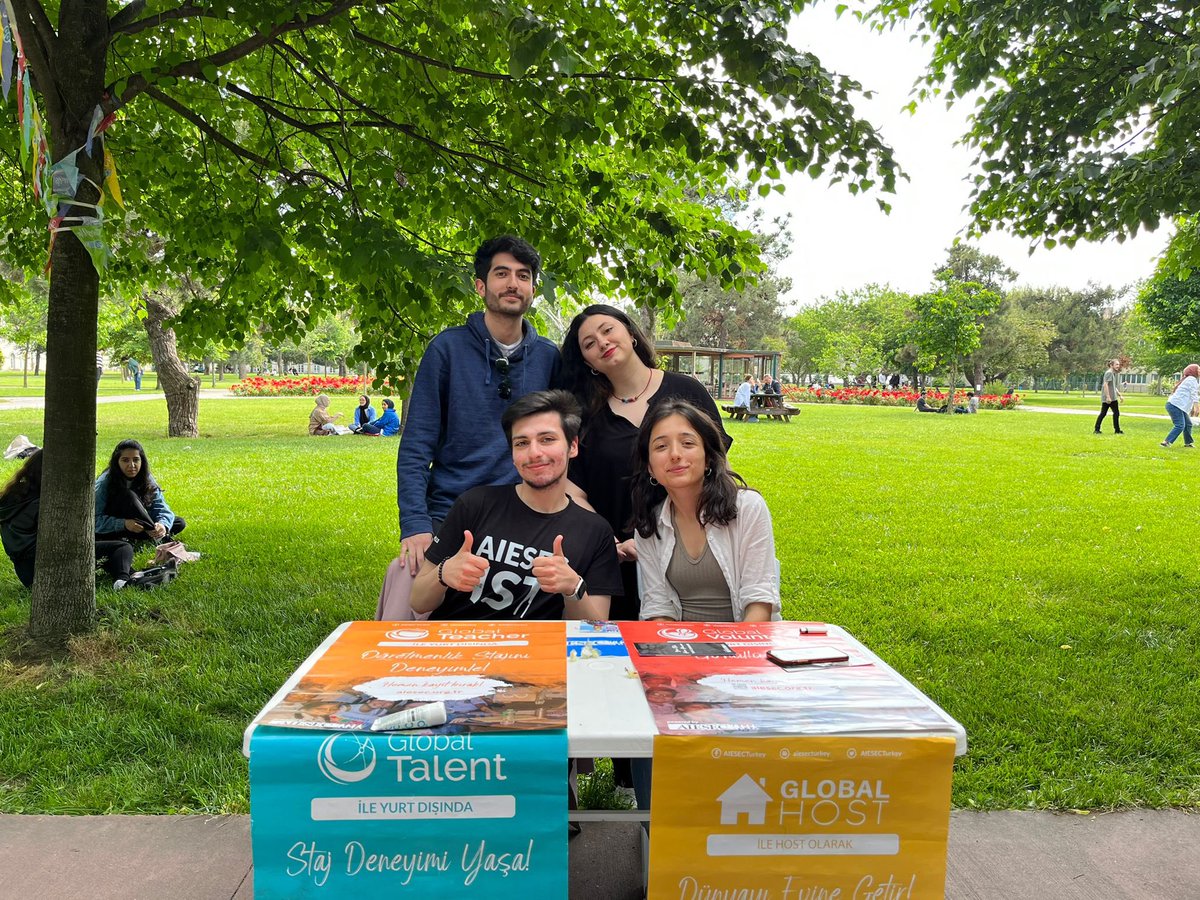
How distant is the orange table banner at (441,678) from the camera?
5.80ft

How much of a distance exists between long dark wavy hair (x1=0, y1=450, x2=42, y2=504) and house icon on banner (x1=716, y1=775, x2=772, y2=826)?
5601 mm

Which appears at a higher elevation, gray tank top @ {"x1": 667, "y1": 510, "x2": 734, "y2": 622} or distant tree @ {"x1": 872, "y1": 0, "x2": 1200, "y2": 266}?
distant tree @ {"x1": 872, "y1": 0, "x2": 1200, "y2": 266}

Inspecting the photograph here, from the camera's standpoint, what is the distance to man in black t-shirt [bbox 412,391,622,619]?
2744 millimetres

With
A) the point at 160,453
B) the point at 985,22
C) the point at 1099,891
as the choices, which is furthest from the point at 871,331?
the point at 1099,891

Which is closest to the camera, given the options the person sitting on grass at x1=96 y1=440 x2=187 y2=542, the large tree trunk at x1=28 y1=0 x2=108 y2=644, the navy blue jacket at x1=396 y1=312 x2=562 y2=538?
the navy blue jacket at x1=396 y1=312 x2=562 y2=538

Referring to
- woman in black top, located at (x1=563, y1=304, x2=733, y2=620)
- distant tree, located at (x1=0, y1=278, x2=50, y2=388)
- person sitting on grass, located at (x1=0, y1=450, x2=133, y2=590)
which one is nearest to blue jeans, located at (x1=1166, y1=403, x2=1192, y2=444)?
woman in black top, located at (x1=563, y1=304, x2=733, y2=620)

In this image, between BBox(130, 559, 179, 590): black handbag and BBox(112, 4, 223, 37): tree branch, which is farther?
BBox(130, 559, 179, 590): black handbag

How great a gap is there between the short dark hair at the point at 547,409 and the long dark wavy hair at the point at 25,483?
4.42 metres

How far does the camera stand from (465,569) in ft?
8.30

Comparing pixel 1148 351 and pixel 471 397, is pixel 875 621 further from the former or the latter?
pixel 1148 351

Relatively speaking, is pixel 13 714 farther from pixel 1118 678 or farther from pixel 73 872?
pixel 1118 678

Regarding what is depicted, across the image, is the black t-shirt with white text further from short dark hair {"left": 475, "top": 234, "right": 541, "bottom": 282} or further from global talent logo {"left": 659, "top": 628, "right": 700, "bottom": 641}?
short dark hair {"left": 475, "top": 234, "right": 541, "bottom": 282}

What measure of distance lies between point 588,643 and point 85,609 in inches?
147

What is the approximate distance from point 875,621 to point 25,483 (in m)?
5.80
